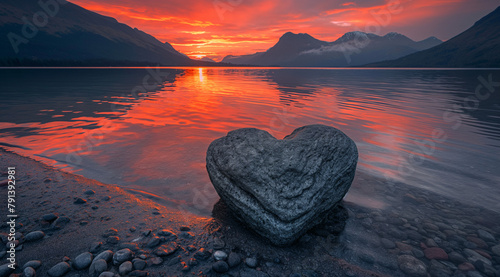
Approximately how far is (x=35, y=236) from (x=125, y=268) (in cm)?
214

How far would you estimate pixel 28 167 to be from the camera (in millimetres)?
7750

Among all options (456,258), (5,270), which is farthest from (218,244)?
(456,258)

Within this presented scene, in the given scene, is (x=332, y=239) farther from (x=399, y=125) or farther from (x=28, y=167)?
(x=399, y=125)

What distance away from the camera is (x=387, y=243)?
5.16 m

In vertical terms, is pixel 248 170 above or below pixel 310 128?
below

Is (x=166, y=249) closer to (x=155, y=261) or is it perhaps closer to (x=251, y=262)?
(x=155, y=261)

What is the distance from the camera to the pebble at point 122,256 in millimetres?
3935

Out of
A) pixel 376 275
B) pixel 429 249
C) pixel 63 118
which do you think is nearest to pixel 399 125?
Answer: pixel 429 249

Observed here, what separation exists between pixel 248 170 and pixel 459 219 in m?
5.63

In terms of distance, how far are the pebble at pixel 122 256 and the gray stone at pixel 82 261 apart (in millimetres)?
384

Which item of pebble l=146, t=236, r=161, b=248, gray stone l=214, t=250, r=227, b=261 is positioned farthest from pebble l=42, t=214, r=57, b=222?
gray stone l=214, t=250, r=227, b=261

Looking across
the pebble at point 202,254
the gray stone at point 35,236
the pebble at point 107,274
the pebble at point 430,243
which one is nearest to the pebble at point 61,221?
the gray stone at point 35,236

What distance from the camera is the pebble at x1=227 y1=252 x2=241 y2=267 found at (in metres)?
4.21

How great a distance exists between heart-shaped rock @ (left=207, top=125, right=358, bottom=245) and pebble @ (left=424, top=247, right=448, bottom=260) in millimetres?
1974
